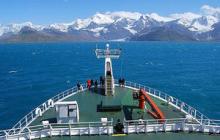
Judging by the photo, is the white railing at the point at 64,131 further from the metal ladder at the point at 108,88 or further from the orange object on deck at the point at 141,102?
the metal ladder at the point at 108,88

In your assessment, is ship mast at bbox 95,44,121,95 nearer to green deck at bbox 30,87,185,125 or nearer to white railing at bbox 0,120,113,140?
green deck at bbox 30,87,185,125

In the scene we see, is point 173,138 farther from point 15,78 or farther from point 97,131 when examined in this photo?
point 15,78

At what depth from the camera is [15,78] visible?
13625 centimetres

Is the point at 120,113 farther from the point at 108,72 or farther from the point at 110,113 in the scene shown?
the point at 108,72

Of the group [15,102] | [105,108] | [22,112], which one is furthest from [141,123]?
[15,102]

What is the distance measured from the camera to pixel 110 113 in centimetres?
4469

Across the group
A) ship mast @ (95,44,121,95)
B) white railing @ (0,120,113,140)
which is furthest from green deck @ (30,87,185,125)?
white railing @ (0,120,113,140)

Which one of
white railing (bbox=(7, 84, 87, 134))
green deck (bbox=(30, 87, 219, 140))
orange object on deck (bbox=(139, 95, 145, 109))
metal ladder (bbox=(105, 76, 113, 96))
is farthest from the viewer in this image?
metal ladder (bbox=(105, 76, 113, 96))

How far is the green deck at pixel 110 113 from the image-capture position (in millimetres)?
43675

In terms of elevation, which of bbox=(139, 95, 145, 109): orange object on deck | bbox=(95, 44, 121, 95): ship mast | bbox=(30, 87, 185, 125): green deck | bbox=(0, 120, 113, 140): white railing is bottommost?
bbox=(0, 120, 113, 140): white railing

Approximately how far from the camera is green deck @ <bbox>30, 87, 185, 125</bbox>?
43.7m

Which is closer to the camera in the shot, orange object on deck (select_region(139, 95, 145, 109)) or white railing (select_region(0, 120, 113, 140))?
white railing (select_region(0, 120, 113, 140))

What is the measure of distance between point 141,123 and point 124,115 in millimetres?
5469

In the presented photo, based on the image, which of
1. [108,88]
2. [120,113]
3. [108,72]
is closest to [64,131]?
[120,113]
